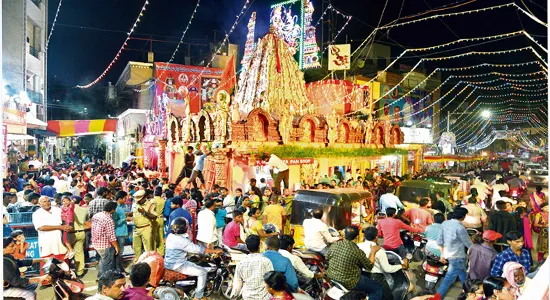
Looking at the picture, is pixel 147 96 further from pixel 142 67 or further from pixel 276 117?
pixel 276 117

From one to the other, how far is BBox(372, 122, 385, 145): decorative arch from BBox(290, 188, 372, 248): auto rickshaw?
14.6 m

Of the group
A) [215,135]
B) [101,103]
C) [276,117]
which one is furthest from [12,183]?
[101,103]

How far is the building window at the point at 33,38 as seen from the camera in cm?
2355

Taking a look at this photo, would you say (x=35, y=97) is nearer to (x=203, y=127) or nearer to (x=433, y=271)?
(x=203, y=127)

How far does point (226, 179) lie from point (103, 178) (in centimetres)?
Result: 511

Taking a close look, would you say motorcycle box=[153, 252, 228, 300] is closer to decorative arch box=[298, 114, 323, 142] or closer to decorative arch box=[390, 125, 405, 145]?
decorative arch box=[298, 114, 323, 142]

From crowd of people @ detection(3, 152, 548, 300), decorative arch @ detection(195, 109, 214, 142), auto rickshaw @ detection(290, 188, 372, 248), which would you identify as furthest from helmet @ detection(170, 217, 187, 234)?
decorative arch @ detection(195, 109, 214, 142)

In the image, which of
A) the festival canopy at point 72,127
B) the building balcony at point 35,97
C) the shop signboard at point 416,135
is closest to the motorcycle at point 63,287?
the building balcony at point 35,97

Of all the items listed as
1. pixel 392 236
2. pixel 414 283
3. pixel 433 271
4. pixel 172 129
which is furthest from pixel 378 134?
pixel 433 271

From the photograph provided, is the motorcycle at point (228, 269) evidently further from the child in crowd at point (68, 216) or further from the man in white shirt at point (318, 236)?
the child in crowd at point (68, 216)

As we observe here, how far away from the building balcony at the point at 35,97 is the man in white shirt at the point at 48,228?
18218mm

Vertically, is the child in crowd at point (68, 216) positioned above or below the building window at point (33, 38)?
below

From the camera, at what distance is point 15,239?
609 cm

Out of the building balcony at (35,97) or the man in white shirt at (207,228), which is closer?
the man in white shirt at (207,228)
